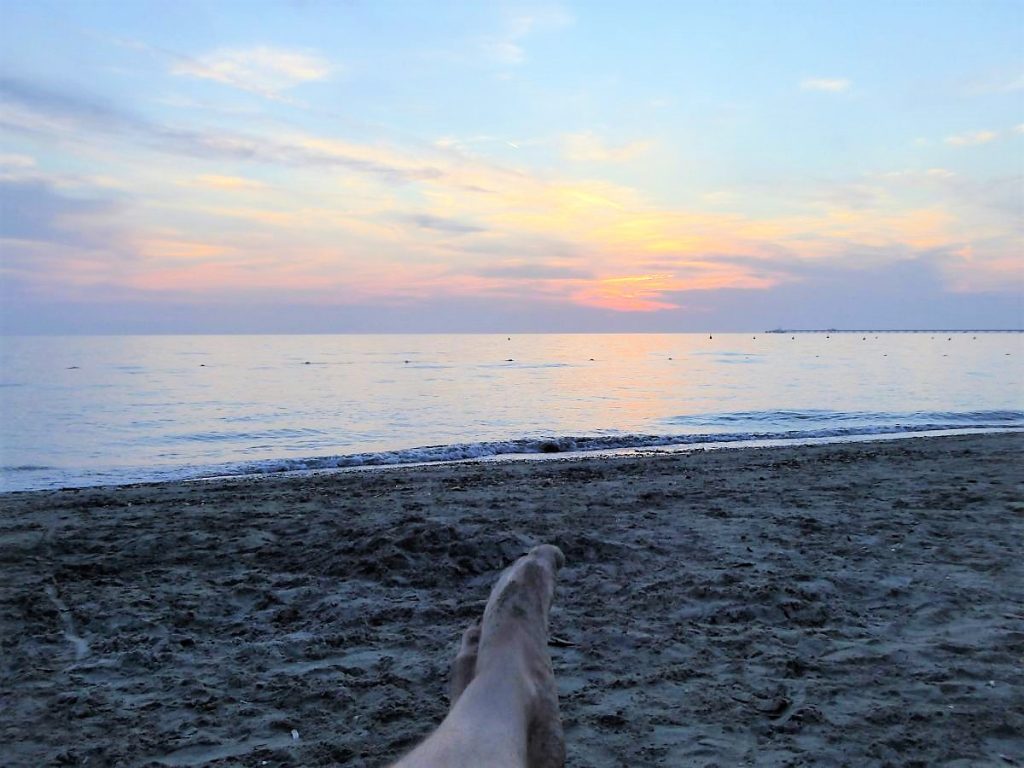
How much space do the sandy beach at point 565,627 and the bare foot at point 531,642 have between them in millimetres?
433

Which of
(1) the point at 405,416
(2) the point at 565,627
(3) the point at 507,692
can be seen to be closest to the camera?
(3) the point at 507,692

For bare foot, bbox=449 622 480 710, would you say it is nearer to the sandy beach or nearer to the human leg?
the human leg

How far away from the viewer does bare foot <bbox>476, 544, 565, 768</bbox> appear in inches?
83.2

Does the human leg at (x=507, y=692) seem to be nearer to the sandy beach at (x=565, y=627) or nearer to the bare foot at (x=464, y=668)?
the bare foot at (x=464, y=668)

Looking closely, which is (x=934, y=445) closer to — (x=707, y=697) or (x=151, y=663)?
(x=707, y=697)

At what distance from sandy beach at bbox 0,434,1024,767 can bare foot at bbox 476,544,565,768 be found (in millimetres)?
433

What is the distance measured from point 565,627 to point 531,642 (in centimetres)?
137

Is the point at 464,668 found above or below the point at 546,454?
above

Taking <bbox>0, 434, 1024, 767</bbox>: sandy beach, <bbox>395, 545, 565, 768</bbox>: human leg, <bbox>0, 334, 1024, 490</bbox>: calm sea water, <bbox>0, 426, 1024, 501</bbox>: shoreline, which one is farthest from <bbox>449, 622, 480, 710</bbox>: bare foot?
<bbox>0, 334, 1024, 490</bbox>: calm sea water

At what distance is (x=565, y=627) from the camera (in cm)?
373

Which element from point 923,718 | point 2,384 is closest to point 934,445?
point 923,718

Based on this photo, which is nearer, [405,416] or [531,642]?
[531,642]

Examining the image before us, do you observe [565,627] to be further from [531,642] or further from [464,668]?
[464,668]

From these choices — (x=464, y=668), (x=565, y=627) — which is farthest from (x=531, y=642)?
(x=565, y=627)
